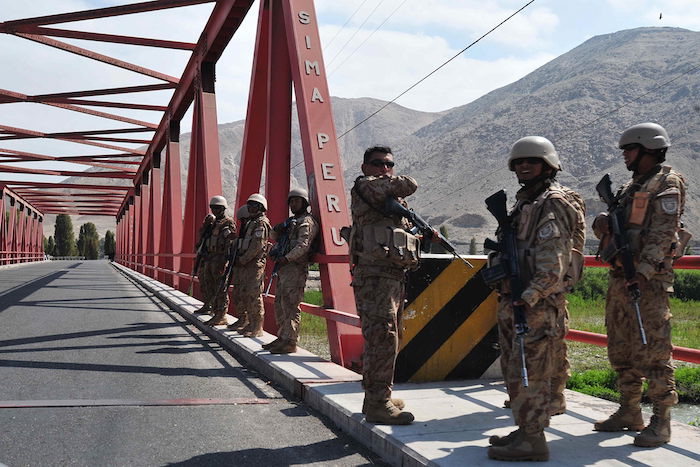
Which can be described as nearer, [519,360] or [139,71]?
[519,360]

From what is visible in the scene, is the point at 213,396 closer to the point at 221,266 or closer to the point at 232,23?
the point at 221,266

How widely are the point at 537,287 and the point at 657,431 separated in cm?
110

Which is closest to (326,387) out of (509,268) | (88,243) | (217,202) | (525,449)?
(525,449)

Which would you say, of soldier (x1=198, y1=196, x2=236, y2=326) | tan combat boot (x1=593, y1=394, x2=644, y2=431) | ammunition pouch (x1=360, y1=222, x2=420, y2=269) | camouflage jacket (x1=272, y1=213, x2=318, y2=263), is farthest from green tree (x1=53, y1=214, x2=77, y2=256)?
tan combat boot (x1=593, y1=394, x2=644, y2=431)

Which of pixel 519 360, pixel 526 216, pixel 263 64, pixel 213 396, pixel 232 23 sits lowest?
pixel 213 396

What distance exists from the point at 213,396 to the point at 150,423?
3.02 feet

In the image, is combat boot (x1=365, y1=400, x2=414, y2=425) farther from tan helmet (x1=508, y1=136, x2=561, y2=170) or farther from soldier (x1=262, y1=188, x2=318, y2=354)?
soldier (x1=262, y1=188, x2=318, y2=354)

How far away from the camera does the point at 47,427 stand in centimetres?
417

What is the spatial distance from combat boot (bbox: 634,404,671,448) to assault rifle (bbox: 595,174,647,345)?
1.24 feet

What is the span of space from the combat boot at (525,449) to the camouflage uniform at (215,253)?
6.90 meters

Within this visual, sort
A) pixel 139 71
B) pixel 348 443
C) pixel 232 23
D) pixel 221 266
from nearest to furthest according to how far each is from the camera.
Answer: pixel 348 443 < pixel 221 266 < pixel 232 23 < pixel 139 71

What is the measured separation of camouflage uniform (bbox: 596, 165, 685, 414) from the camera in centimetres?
351

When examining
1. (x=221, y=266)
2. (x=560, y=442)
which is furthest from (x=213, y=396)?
(x=221, y=266)

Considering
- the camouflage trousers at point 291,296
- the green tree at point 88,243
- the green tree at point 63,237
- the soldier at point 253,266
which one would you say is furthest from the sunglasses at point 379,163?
the green tree at point 63,237
